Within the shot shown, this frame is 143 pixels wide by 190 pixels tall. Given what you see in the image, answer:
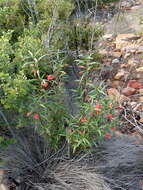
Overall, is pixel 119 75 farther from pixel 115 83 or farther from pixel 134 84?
pixel 134 84

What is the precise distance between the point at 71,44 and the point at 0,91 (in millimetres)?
1710

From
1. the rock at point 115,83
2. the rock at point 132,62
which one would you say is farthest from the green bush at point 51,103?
the rock at point 132,62

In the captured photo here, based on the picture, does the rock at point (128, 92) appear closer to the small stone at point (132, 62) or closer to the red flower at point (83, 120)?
the small stone at point (132, 62)

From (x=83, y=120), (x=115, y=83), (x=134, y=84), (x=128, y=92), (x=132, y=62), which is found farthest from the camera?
(x=132, y=62)

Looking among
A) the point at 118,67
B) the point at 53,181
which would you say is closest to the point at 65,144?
the point at 53,181

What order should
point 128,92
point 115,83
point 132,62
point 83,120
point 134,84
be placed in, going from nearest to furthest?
point 83,120
point 128,92
point 134,84
point 115,83
point 132,62

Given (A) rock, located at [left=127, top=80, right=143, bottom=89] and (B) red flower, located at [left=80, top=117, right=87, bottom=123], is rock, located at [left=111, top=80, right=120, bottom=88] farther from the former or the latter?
(B) red flower, located at [left=80, top=117, right=87, bottom=123]

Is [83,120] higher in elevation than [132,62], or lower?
higher

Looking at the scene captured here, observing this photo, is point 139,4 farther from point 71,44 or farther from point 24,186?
point 24,186

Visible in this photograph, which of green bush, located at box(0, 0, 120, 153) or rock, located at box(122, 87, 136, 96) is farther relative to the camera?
rock, located at box(122, 87, 136, 96)

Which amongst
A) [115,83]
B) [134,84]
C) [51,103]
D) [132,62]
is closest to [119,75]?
[115,83]

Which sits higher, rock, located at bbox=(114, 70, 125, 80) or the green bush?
the green bush

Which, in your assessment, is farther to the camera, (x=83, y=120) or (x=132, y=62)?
(x=132, y=62)

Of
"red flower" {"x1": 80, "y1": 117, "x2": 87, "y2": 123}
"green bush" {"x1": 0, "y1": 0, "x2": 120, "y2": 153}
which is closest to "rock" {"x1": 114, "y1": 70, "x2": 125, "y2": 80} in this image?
"green bush" {"x1": 0, "y1": 0, "x2": 120, "y2": 153}
